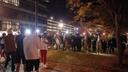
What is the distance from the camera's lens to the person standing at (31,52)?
9.30m

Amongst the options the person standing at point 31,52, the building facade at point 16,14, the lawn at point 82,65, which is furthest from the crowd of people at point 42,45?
the building facade at point 16,14

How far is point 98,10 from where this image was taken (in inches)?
824

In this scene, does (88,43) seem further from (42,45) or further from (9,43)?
(9,43)

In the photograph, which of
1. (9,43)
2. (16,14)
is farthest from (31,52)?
(16,14)

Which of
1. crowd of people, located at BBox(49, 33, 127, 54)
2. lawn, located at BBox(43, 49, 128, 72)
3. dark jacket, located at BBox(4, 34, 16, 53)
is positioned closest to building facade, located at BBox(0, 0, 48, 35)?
crowd of people, located at BBox(49, 33, 127, 54)

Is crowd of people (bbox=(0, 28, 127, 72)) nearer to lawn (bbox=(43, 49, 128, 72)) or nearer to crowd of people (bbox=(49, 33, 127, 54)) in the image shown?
crowd of people (bbox=(49, 33, 127, 54))

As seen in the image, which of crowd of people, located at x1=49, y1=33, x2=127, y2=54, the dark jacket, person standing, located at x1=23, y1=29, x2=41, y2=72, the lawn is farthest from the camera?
crowd of people, located at x1=49, y1=33, x2=127, y2=54

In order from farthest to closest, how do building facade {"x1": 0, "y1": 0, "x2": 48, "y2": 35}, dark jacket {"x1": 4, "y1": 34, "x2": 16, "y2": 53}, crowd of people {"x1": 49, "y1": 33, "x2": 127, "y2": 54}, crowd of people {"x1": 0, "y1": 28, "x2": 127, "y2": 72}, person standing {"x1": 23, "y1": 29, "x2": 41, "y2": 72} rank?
building facade {"x1": 0, "y1": 0, "x2": 48, "y2": 35} < crowd of people {"x1": 49, "y1": 33, "x2": 127, "y2": 54} < dark jacket {"x1": 4, "y1": 34, "x2": 16, "y2": 53} < crowd of people {"x1": 0, "y1": 28, "x2": 127, "y2": 72} < person standing {"x1": 23, "y1": 29, "x2": 41, "y2": 72}

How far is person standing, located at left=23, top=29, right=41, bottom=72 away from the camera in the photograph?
930 centimetres

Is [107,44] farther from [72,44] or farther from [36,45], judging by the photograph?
[36,45]

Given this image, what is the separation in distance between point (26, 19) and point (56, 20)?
25609 mm

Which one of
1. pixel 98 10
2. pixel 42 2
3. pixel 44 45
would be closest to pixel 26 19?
pixel 42 2

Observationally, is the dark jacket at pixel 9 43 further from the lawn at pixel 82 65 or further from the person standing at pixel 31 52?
the person standing at pixel 31 52

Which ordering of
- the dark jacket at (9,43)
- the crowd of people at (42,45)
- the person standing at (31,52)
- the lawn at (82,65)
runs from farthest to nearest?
the lawn at (82,65), the dark jacket at (9,43), the crowd of people at (42,45), the person standing at (31,52)
